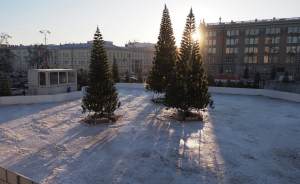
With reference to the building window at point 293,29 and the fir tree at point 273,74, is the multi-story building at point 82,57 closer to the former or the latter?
the fir tree at point 273,74

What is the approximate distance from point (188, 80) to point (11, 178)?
16185 millimetres

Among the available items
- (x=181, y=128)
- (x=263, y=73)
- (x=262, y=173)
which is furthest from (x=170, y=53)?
(x=263, y=73)

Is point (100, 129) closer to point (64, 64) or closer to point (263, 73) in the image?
point (263, 73)

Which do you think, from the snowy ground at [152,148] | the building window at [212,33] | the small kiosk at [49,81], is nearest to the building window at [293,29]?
the building window at [212,33]

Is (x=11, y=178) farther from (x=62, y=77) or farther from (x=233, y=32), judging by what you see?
(x=233, y=32)

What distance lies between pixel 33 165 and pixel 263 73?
7340 centimetres

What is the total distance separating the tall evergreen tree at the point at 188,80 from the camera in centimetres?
2142

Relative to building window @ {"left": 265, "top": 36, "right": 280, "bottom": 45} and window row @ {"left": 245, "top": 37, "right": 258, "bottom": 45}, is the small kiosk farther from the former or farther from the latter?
building window @ {"left": 265, "top": 36, "right": 280, "bottom": 45}

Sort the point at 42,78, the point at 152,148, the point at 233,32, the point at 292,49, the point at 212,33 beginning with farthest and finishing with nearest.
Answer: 1. the point at 212,33
2. the point at 233,32
3. the point at 292,49
4. the point at 42,78
5. the point at 152,148

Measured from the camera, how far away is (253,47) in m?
75.9

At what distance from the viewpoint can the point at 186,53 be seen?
2259 cm

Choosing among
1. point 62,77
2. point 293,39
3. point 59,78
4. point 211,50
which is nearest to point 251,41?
point 293,39

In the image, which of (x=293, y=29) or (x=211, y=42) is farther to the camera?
(x=211, y=42)

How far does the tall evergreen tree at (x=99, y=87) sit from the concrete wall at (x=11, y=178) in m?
12.4
